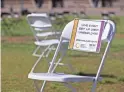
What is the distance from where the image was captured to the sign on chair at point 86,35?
6293mm

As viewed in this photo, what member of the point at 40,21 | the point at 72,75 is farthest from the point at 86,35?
the point at 40,21

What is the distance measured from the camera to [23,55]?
44.1 ft

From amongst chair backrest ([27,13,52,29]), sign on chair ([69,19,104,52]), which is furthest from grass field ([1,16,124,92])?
sign on chair ([69,19,104,52])

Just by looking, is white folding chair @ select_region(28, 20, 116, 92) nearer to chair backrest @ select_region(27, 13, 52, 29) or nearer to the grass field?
the grass field

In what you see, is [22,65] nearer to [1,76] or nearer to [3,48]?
[1,76]

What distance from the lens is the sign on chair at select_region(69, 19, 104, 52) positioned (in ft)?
20.6

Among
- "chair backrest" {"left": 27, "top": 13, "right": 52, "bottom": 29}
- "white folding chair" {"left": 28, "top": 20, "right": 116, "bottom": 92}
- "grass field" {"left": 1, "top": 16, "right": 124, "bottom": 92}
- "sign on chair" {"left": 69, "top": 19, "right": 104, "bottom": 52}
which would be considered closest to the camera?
"white folding chair" {"left": 28, "top": 20, "right": 116, "bottom": 92}

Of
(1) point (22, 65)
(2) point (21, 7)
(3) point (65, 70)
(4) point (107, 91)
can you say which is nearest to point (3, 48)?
(1) point (22, 65)

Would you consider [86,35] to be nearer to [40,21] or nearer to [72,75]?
[72,75]

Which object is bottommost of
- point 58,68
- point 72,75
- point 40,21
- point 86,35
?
point 58,68

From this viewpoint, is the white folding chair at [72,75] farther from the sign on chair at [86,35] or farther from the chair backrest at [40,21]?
the chair backrest at [40,21]

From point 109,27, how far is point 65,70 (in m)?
4.48

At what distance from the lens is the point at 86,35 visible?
21.1ft

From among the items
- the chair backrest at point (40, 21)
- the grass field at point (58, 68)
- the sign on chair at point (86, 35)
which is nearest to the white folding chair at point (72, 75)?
the sign on chair at point (86, 35)
